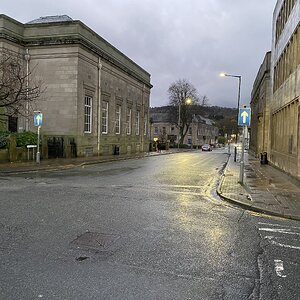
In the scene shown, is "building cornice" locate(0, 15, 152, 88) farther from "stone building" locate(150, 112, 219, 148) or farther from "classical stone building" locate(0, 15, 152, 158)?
"stone building" locate(150, 112, 219, 148)

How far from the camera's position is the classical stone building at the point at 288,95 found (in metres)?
15.5

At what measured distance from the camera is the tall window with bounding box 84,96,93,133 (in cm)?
3269

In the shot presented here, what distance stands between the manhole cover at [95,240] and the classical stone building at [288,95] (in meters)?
10.5

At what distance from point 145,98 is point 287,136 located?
116 ft

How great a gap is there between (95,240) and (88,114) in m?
28.0

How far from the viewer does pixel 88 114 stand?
33281mm

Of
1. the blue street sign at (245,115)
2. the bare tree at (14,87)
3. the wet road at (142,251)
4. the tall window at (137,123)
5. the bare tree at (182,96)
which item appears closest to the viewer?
A: the wet road at (142,251)

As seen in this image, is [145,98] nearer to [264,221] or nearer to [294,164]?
[294,164]

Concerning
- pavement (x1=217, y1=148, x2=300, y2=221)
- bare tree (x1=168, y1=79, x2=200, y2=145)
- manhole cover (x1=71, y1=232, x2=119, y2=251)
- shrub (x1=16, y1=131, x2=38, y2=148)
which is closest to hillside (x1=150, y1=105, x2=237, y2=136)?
bare tree (x1=168, y1=79, x2=200, y2=145)

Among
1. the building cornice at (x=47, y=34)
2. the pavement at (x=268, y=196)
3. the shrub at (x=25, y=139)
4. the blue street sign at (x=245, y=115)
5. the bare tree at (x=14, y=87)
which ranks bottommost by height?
the pavement at (x=268, y=196)

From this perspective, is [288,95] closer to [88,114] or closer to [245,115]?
[245,115]

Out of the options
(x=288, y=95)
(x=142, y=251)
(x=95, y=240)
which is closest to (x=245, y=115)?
(x=288, y=95)

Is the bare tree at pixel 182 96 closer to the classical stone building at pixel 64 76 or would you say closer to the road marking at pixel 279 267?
the classical stone building at pixel 64 76

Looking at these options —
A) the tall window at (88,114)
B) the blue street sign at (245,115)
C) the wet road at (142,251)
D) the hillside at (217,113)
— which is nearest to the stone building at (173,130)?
the hillside at (217,113)
